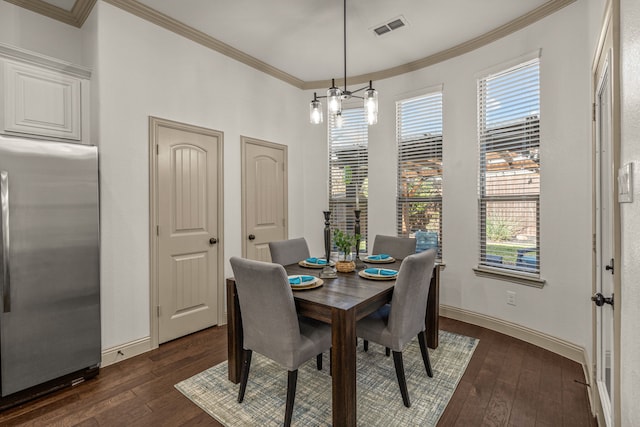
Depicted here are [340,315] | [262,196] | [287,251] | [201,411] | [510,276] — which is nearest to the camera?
[340,315]

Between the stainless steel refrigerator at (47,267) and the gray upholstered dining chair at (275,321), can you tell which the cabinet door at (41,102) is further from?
the gray upholstered dining chair at (275,321)

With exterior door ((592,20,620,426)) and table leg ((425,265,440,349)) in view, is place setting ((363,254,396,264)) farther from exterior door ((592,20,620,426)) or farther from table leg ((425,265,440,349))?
exterior door ((592,20,620,426))

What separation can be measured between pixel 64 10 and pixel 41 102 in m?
0.97

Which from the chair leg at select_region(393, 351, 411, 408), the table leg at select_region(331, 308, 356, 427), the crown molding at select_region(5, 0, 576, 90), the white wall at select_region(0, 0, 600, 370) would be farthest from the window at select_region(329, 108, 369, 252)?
the table leg at select_region(331, 308, 356, 427)

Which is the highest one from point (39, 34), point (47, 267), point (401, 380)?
point (39, 34)

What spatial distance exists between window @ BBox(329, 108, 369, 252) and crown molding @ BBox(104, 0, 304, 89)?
3.42ft

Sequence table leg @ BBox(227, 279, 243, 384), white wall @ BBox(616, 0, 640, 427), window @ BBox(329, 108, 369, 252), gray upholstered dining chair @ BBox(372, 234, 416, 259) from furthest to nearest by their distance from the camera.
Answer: window @ BBox(329, 108, 369, 252) < gray upholstered dining chair @ BBox(372, 234, 416, 259) < table leg @ BBox(227, 279, 243, 384) < white wall @ BBox(616, 0, 640, 427)

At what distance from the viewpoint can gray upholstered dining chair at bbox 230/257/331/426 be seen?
5.80 feet

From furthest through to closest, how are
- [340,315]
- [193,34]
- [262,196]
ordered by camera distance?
[262,196]
[193,34]
[340,315]

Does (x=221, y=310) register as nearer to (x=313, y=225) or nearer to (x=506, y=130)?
(x=313, y=225)

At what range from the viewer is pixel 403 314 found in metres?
2.01

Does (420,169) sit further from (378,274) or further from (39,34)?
(39,34)

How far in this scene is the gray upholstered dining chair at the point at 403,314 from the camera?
6.45 feet

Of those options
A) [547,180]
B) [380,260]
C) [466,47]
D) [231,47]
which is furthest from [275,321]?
[466,47]
